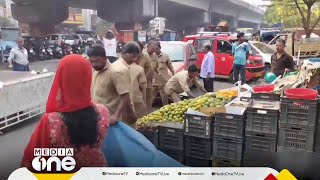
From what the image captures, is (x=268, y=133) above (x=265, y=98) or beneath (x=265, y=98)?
beneath

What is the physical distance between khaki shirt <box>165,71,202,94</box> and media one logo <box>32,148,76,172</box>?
118 inches

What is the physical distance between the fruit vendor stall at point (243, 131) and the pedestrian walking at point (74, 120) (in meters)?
0.65

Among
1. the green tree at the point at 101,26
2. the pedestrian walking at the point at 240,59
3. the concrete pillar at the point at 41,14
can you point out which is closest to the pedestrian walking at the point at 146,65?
the pedestrian walking at the point at 240,59

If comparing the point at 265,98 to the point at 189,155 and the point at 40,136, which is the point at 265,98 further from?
the point at 40,136

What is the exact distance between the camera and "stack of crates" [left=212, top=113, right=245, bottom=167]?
231cm

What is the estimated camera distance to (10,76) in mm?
4500

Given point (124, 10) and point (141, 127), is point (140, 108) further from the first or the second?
point (124, 10)

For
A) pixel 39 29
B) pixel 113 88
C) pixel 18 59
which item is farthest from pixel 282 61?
pixel 39 29

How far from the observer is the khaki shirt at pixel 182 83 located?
15.8 ft

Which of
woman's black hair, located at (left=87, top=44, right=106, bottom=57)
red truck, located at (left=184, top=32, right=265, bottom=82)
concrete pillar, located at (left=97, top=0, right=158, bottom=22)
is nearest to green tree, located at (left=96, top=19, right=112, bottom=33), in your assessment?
concrete pillar, located at (left=97, top=0, right=158, bottom=22)

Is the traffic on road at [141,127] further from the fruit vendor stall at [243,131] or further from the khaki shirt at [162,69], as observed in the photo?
the khaki shirt at [162,69]

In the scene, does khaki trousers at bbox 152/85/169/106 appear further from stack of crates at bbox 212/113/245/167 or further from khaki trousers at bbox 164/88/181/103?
stack of crates at bbox 212/113/245/167

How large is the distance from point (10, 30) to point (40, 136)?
1423cm

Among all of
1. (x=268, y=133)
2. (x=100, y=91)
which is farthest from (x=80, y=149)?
(x=268, y=133)
